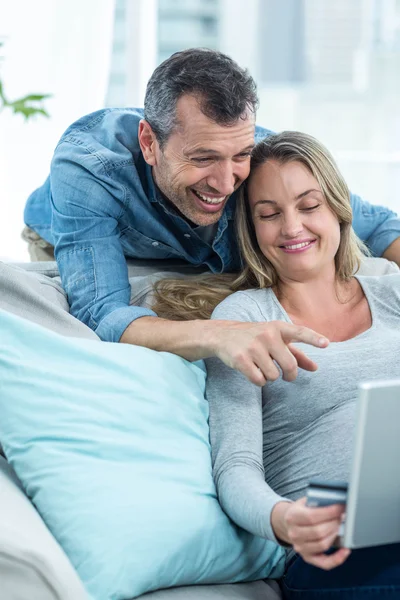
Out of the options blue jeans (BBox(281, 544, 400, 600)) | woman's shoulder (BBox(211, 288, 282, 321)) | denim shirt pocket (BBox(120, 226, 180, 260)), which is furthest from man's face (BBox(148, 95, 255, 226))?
blue jeans (BBox(281, 544, 400, 600))

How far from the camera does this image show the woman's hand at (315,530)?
1.07 meters

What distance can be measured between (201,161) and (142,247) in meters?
0.28

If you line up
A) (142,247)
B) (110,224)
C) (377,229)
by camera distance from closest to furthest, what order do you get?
(110,224) < (142,247) < (377,229)

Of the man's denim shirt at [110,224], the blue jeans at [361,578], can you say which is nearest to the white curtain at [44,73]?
the man's denim shirt at [110,224]

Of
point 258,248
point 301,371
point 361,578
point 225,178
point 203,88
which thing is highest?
point 203,88

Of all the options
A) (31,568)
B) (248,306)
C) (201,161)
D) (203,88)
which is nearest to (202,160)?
(201,161)

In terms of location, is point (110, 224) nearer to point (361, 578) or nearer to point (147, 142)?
point (147, 142)

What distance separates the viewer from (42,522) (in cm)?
120

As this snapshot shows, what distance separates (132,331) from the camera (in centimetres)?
163

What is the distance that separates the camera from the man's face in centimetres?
173

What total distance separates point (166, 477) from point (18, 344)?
321 millimetres

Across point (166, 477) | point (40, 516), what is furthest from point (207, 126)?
point (40, 516)

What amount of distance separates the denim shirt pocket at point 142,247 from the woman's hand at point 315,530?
0.93m

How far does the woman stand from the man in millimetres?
87
